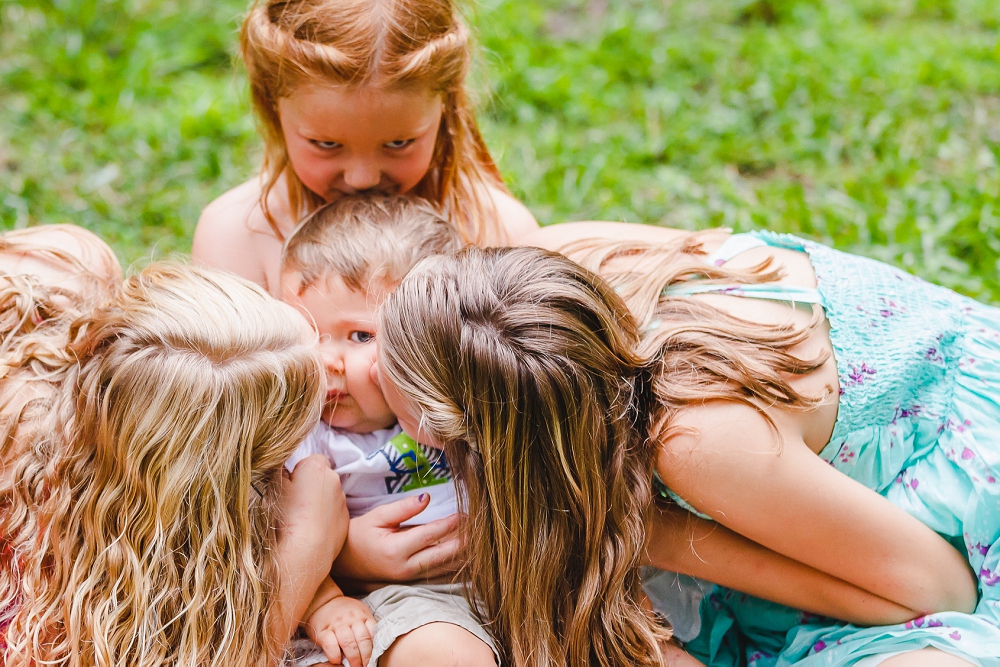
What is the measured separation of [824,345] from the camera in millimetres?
2092

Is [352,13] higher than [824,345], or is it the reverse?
[352,13]

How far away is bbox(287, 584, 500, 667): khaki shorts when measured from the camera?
1942 mm

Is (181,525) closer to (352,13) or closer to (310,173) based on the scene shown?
(310,173)

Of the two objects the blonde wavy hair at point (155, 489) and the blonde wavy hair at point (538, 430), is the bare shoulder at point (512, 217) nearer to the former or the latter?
the blonde wavy hair at point (538, 430)

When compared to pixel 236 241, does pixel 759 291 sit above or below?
above

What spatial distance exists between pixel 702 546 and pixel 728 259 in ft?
2.27

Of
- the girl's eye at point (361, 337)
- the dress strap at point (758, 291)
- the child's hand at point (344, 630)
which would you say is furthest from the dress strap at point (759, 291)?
the child's hand at point (344, 630)

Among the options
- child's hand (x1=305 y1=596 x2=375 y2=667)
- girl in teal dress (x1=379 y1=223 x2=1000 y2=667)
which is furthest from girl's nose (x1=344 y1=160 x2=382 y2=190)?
A: child's hand (x1=305 y1=596 x2=375 y2=667)

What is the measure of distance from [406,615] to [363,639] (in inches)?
4.2

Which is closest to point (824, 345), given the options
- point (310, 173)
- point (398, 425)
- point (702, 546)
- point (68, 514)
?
point (702, 546)

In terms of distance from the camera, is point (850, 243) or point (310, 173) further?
point (850, 243)

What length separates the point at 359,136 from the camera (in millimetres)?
2270

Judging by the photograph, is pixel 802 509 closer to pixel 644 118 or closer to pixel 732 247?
pixel 732 247

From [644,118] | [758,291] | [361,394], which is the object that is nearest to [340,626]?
[361,394]
